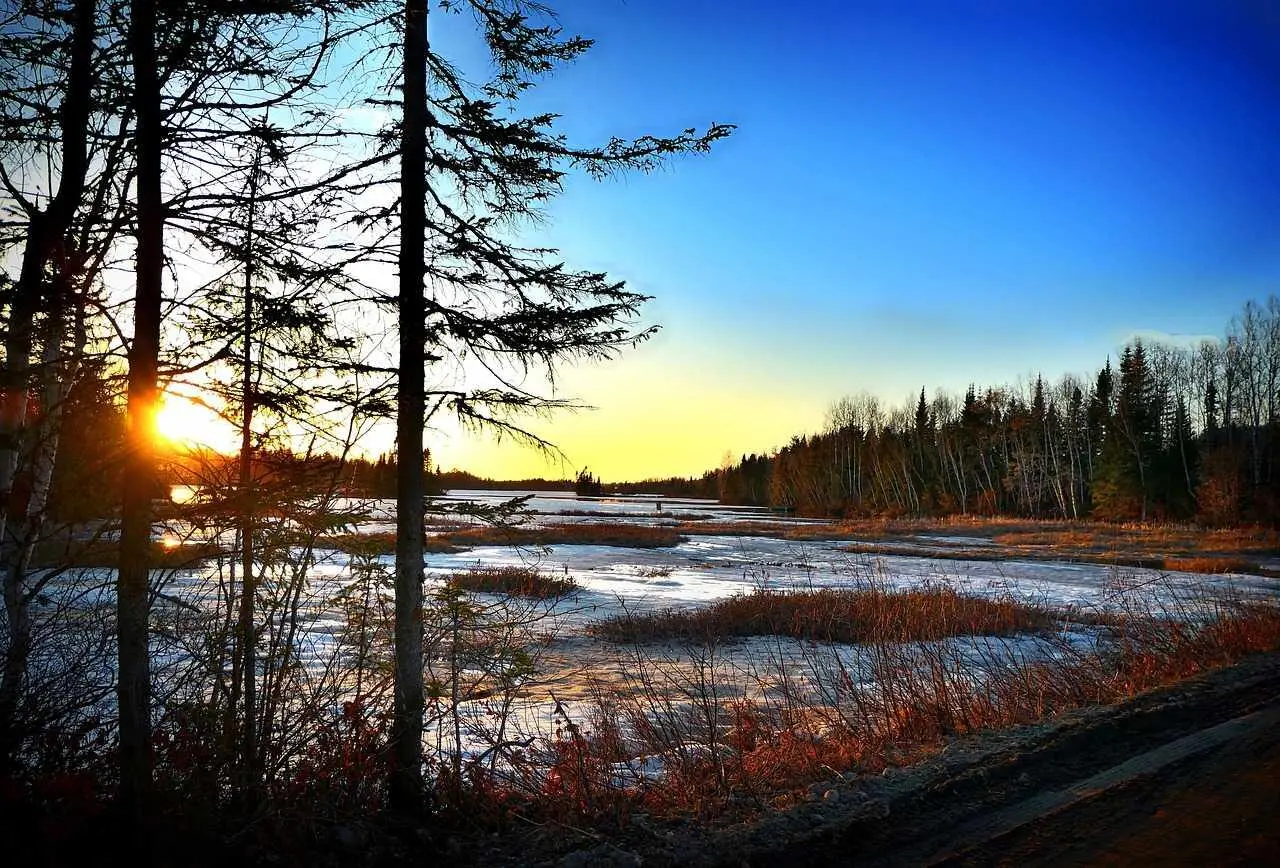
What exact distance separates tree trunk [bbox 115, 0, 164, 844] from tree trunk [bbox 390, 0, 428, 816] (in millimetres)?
1513

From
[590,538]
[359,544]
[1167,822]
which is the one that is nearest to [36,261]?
[359,544]

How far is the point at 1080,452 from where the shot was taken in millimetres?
64625

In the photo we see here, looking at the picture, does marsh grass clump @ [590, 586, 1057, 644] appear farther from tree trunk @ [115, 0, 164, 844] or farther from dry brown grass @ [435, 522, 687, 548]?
dry brown grass @ [435, 522, 687, 548]

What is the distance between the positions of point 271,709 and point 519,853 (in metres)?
1.70

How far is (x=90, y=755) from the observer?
159 inches

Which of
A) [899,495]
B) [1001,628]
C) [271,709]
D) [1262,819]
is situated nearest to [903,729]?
[1262,819]

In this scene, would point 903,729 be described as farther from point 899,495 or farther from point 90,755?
point 899,495

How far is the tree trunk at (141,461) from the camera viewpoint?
138 inches

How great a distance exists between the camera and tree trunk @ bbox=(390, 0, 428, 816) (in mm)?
4930

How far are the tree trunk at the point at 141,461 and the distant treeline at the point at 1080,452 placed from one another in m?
50.4

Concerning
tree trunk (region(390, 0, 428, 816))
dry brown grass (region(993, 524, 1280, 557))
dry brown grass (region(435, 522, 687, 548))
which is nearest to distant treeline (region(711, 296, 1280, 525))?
dry brown grass (region(993, 524, 1280, 557))

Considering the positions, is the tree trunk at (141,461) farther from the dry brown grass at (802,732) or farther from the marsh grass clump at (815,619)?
the marsh grass clump at (815,619)

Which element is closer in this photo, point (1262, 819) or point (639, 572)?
point (1262, 819)

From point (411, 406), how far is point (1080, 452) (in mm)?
72006
